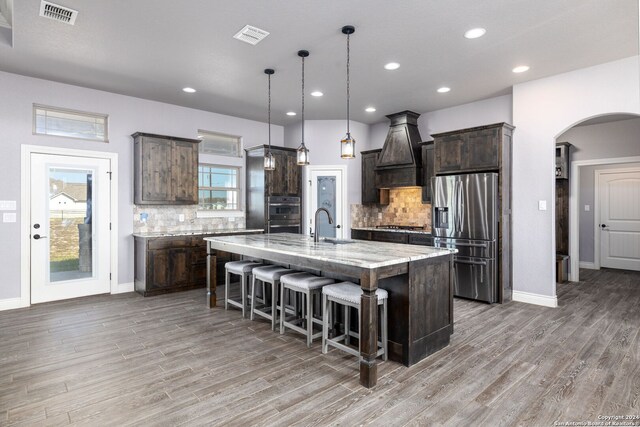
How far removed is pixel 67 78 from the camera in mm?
4836

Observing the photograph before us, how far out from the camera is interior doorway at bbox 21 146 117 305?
4.83 metres

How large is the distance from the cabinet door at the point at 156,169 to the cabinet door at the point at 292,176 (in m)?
2.18

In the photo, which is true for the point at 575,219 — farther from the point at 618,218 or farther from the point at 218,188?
the point at 218,188

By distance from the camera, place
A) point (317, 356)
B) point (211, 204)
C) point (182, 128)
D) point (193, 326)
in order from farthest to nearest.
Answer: point (211, 204) < point (182, 128) < point (193, 326) < point (317, 356)

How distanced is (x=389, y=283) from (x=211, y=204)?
4.52 metres

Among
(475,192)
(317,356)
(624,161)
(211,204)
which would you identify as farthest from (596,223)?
(211,204)

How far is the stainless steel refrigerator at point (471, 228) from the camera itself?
193 inches

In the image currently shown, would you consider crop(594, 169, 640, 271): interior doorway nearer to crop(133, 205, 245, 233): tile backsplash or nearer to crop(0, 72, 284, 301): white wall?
crop(0, 72, 284, 301): white wall

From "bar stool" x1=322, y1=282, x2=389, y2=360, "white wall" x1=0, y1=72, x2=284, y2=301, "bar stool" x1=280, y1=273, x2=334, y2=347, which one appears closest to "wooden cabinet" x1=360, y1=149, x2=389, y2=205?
"white wall" x1=0, y1=72, x2=284, y2=301

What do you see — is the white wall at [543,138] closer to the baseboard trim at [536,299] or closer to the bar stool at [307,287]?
the baseboard trim at [536,299]

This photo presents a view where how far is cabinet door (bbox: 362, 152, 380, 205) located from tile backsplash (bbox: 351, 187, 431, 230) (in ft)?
1.00

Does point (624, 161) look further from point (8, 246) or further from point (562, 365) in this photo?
point (8, 246)

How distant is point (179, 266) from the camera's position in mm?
5559

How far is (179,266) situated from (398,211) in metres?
4.33
